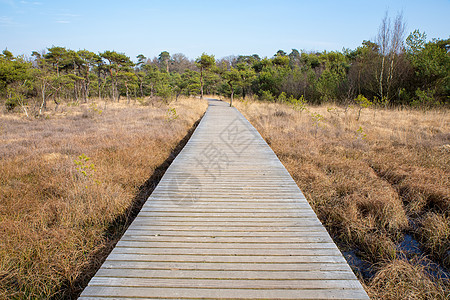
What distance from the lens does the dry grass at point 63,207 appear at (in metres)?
2.51

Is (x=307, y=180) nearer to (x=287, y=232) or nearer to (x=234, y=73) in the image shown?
(x=287, y=232)

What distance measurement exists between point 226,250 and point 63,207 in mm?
2873

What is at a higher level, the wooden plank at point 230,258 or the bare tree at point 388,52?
the bare tree at point 388,52

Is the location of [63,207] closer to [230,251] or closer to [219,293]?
[230,251]

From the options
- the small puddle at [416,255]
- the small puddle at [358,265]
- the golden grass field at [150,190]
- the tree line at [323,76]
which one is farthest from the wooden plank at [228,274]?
the tree line at [323,76]

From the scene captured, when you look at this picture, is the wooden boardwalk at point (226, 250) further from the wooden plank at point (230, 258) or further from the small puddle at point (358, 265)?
the small puddle at point (358, 265)

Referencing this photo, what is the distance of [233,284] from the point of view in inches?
76.0

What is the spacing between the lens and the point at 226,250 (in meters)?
2.35

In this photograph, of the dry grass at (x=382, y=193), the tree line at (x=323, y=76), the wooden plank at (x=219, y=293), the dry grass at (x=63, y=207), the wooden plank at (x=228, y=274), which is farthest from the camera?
the tree line at (x=323, y=76)

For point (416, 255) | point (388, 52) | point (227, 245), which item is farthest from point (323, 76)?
point (227, 245)

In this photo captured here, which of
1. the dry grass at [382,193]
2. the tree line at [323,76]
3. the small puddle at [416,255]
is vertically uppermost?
the tree line at [323,76]

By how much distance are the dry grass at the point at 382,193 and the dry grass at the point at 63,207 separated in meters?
3.25

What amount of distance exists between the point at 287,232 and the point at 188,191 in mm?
1734

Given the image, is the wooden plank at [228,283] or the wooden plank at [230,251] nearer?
the wooden plank at [228,283]
